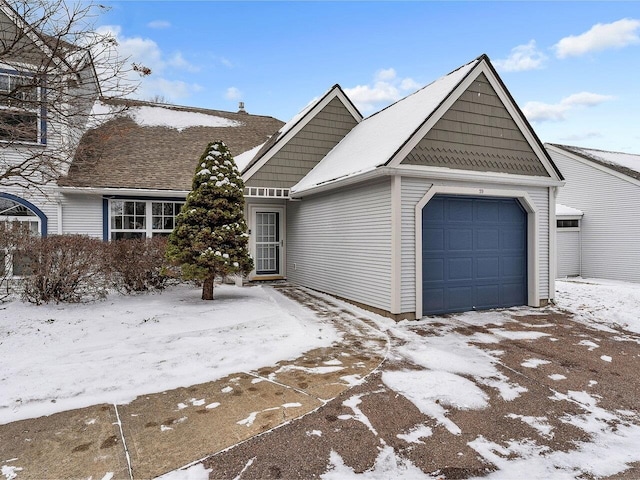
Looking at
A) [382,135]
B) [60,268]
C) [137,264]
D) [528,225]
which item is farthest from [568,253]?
[60,268]

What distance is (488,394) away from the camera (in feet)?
13.6

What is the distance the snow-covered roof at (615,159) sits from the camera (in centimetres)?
1441

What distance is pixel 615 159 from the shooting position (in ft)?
54.6

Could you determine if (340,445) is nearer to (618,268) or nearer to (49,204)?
(49,204)

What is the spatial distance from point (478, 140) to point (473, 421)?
6533mm

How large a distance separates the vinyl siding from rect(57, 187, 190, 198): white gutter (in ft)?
48.6

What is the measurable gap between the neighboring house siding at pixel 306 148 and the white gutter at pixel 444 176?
7.64 feet

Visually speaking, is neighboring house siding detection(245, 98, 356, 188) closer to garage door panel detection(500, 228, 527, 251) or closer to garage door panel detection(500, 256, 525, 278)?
garage door panel detection(500, 228, 527, 251)

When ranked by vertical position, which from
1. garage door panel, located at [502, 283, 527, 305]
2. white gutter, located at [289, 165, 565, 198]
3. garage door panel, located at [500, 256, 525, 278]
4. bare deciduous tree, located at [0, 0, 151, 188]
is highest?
bare deciduous tree, located at [0, 0, 151, 188]

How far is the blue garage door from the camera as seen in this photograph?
7953 millimetres

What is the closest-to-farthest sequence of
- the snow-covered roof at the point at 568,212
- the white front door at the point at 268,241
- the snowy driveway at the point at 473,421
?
1. the snowy driveway at the point at 473,421
2. the white front door at the point at 268,241
3. the snow-covered roof at the point at 568,212

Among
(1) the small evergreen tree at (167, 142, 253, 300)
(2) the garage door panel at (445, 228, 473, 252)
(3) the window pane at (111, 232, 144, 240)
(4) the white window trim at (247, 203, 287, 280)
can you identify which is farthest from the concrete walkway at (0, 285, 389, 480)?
(3) the window pane at (111, 232, 144, 240)

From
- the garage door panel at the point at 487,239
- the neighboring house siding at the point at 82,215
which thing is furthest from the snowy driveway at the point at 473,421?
the neighboring house siding at the point at 82,215

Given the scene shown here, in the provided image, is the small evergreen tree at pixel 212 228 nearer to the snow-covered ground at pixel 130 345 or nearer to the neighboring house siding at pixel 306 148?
the snow-covered ground at pixel 130 345
